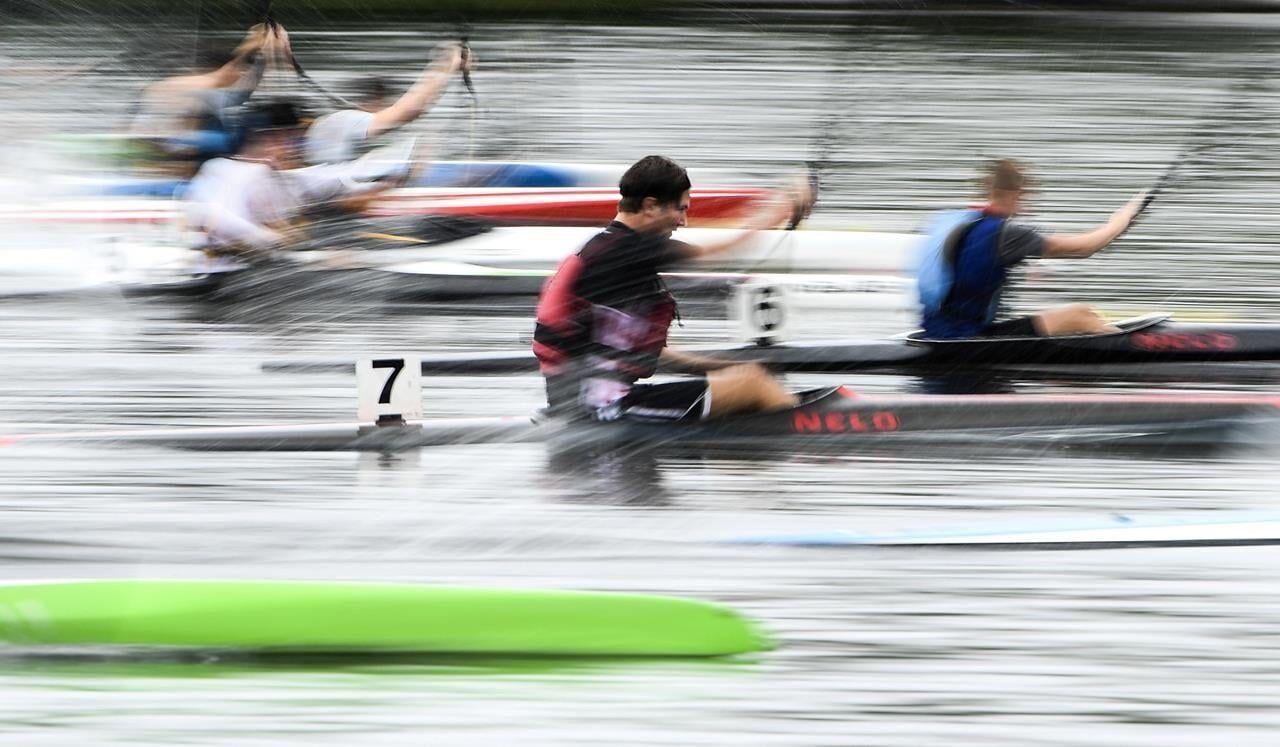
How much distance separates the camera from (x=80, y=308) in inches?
364

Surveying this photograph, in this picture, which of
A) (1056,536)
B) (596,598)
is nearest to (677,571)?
(596,598)

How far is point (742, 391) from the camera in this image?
567 cm

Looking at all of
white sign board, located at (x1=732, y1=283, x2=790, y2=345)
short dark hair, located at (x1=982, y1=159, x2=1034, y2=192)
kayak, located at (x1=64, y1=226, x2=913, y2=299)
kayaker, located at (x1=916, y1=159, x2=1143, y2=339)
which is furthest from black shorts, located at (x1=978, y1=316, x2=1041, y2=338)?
kayak, located at (x1=64, y1=226, x2=913, y2=299)

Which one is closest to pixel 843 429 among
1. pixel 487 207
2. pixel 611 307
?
pixel 611 307

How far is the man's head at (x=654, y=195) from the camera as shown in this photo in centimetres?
520

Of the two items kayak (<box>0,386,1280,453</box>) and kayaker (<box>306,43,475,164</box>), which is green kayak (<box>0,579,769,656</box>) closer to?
kayak (<box>0,386,1280,453</box>)

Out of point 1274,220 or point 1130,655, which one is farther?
point 1274,220

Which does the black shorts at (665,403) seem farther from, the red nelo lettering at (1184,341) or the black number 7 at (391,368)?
the red nelo lettering at (1184,341)

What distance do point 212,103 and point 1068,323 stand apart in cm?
438

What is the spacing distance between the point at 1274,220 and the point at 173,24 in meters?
12.3

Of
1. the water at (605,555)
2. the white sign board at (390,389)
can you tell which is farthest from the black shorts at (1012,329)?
the white sign board at (390,389)

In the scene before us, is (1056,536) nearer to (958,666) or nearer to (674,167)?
(958,666)

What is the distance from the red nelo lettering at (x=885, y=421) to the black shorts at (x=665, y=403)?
1.87 ft

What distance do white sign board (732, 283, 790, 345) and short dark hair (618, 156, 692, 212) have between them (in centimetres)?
186
